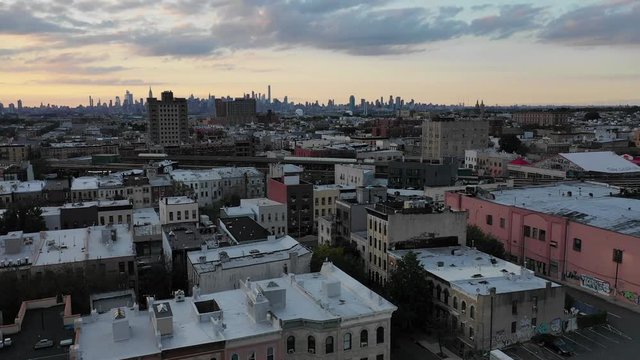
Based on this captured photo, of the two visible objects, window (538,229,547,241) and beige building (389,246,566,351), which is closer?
beige building (389,246,566,351)

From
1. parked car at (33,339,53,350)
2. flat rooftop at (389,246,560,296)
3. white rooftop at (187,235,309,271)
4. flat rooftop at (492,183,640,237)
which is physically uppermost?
flat rooftop at (492,183,640,237)

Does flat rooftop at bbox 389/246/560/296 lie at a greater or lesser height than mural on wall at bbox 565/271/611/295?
greater

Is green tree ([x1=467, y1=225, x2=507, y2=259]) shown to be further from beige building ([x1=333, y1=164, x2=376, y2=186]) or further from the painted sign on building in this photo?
beige building ([x1=333, y1=164, x2=376, y2=186])

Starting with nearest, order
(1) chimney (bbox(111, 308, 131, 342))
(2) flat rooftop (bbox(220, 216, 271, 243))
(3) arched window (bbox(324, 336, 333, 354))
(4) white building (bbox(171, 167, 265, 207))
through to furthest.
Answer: (1) chimney (bbox(111, 308, 131, 342)) → (3) arched window (bbox(324, 336, 333, 354)) → (2) flat rooftop (bbox(220, 216, 271, 243)) → (4) white building (bbox(171, 167, 265, 207))

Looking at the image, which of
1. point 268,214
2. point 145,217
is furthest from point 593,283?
point 145,217

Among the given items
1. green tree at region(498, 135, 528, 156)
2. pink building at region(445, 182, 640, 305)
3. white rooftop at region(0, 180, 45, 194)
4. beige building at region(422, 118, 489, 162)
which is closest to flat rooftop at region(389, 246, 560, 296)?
pink building at region(445, 182, 640, 305)

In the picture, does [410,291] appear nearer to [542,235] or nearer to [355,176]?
[542,235]

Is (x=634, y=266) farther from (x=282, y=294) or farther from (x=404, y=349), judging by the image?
(x=282, y=294)
